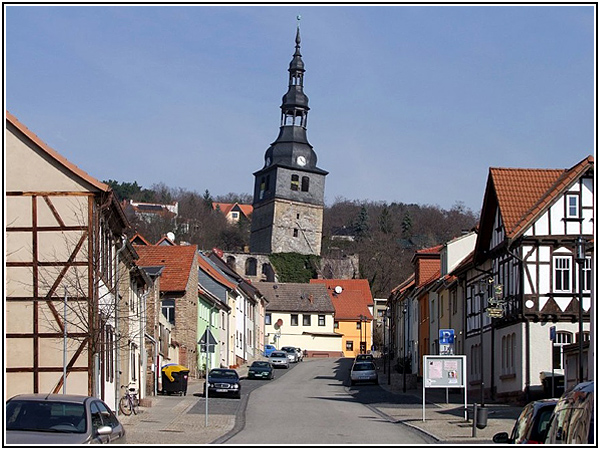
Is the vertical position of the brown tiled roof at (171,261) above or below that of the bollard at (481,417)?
above

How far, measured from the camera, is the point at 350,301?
109m

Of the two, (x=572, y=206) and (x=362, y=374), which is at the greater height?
(x=572, y=206)

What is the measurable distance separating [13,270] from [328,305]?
7131 cm

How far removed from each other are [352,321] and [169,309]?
183 ft

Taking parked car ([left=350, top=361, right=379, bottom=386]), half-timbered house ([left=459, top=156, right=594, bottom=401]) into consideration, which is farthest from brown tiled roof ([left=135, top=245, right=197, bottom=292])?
half-timbered house ([left=459, top=156, right=594, bottom=401])

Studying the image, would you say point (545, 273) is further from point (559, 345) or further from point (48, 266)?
point (48, 266)

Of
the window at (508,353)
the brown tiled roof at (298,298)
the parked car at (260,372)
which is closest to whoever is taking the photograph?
the window at (508,353)

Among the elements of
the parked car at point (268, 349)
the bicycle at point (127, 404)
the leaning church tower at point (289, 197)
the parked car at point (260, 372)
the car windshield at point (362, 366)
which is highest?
the leaning church tower at point (289, 197)

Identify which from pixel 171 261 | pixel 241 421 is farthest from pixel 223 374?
pixel 241 421

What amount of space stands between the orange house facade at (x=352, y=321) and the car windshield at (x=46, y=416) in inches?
3482

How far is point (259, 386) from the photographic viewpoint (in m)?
54.9

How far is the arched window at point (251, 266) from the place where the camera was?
135 meters

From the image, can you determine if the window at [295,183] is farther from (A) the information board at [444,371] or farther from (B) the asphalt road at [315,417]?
(A) the information board at [444,371]

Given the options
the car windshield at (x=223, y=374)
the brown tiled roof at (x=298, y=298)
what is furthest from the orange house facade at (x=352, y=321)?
the car windshield at (x=223, y=374)
